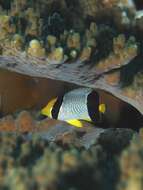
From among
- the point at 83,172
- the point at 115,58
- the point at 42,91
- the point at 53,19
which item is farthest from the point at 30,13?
the point at 83,172

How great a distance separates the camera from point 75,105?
8.58 ft

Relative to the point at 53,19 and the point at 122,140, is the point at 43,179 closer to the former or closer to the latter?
the point at 122,140

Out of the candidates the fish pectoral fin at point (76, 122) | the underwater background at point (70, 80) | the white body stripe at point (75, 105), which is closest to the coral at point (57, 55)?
the underwater background at point (70, 80)

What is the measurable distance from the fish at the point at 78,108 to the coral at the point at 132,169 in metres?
1.23

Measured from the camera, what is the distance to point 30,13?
7.70ft

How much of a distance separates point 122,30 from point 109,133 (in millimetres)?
886

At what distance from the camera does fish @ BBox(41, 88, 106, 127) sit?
2.59 metres

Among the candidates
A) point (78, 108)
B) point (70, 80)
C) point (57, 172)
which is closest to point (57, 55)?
point (70, 80)

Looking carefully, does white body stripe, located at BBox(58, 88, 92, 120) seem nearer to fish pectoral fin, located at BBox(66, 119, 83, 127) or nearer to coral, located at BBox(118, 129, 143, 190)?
fish pectoral fin, located at BBox(66, 119, 83, 127)

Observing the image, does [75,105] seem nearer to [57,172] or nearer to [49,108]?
[49,108]

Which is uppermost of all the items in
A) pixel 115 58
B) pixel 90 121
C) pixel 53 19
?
pixel 53 19

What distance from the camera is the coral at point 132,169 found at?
114 cm

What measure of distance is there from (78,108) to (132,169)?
1.41m

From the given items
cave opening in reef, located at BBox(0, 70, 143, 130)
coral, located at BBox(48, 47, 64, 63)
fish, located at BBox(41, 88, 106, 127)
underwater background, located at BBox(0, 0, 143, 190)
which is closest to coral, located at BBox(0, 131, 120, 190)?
underwater background, located at BBox(0, 0, 143, 190)
